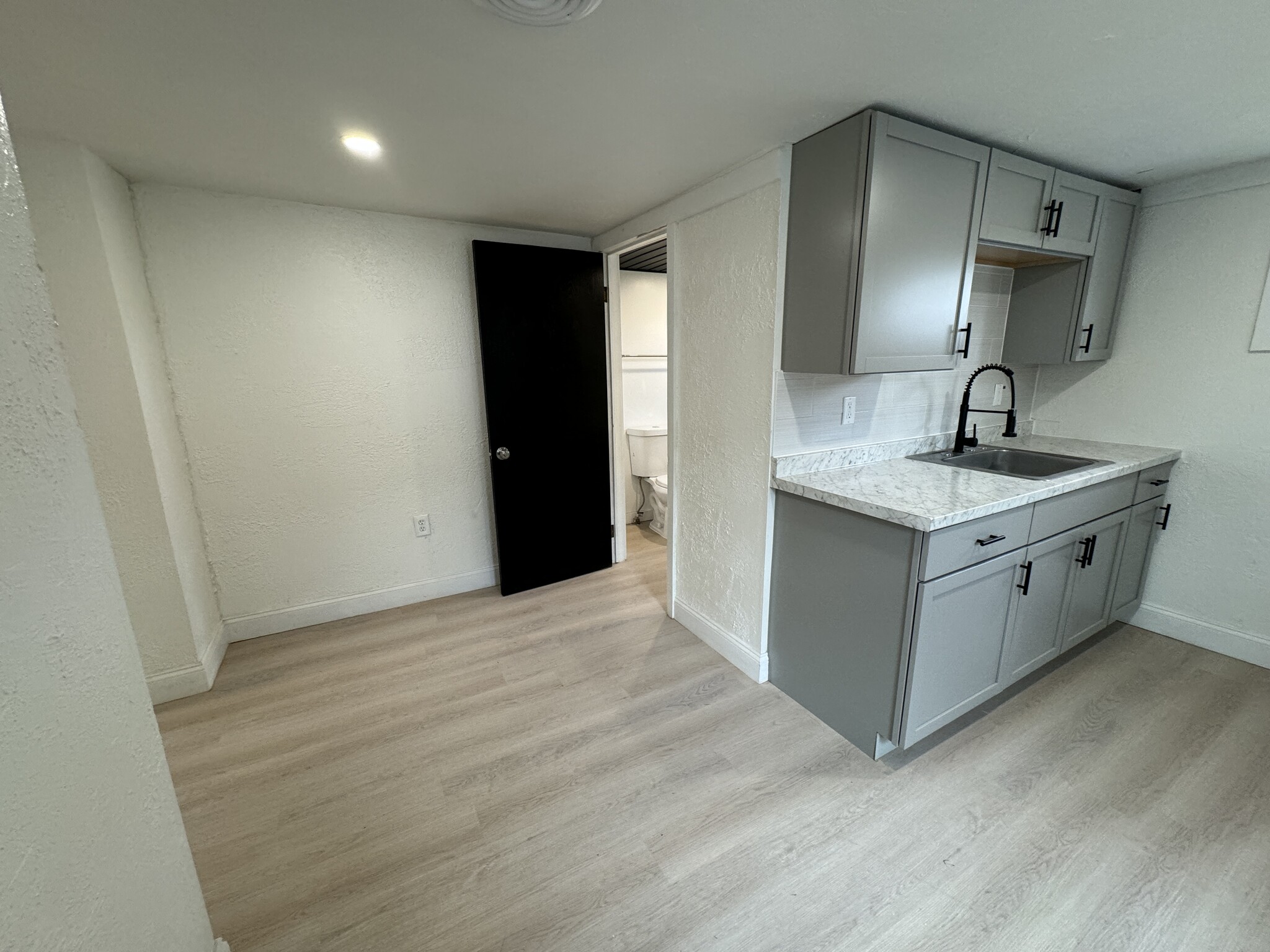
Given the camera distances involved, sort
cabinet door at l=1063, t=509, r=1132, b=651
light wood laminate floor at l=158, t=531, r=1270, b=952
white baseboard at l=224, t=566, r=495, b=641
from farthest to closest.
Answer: white baseboard at l=224, t=566, r=495, b=641 → cabinet door at l=1063, t=509, r=1132, b=651 → light wood laminate floor at l=158, t=531, r=1270, b=952

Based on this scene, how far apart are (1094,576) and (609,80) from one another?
2.65 metres

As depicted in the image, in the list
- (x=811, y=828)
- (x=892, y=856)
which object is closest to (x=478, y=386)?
(x=811, y=828)

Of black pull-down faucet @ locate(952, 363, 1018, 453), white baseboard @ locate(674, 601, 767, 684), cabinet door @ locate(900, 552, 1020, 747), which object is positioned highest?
black pull-down faucet @ locate(952, 363, 1018, 453)

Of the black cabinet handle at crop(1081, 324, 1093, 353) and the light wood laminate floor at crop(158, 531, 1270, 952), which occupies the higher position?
the black cabinet handle at crop(1081, 324, 1093, 353)

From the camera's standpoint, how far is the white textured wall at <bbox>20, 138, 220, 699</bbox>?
5.54 feet

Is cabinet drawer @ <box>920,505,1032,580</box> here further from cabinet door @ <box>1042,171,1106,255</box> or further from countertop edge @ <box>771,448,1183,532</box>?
cabinet door @ <box>1042,171,1106,255</box>

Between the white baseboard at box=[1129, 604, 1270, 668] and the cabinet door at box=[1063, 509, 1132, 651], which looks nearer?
the cabinet door at box=[1063, 509, 1132, 651]

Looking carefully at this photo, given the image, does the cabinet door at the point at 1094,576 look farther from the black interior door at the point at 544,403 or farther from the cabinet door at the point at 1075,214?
the black interior door at the point at 544,403

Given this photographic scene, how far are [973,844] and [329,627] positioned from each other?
2.89 m

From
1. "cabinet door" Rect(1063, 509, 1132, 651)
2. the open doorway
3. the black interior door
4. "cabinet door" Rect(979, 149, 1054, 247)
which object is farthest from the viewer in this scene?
the open doorway

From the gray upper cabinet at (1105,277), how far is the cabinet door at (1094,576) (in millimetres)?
805

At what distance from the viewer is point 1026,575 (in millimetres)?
1784

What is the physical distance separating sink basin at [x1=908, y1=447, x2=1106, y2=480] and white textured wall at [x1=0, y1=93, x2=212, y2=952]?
2.57 metres

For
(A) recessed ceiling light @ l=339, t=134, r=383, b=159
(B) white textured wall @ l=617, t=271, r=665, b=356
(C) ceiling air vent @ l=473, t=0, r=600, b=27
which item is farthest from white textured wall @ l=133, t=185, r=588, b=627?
(C) ceiling air vent @ l=473, t=0, r=600, b=27
